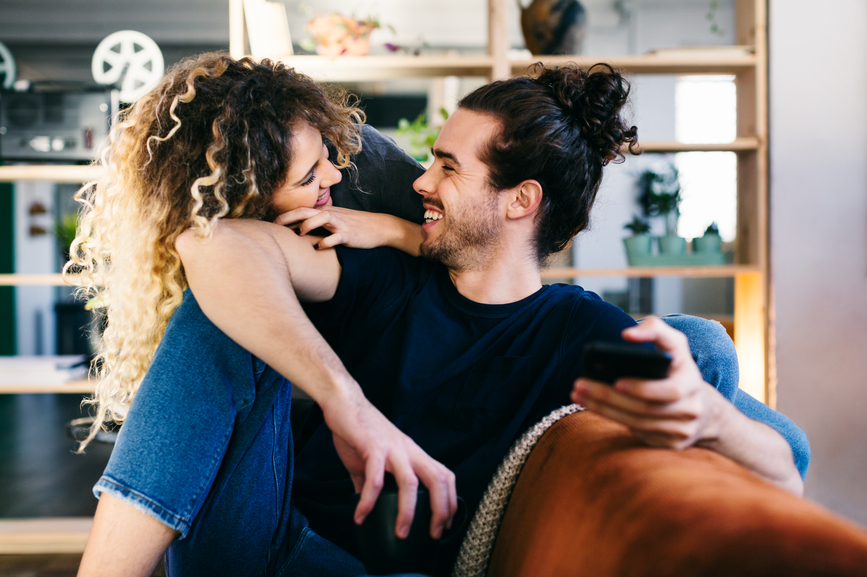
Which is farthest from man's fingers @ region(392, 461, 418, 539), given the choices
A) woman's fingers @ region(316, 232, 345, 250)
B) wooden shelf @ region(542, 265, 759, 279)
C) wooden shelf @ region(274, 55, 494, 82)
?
wooden shelf @ region(274, 55, 494, 82)

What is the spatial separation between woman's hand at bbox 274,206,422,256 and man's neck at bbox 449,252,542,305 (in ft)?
0.44

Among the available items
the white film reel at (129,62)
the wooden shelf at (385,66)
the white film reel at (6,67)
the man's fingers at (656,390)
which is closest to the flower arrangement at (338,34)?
the wooden shelf at (385,66)

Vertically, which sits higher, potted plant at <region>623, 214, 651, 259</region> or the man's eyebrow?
the man's eyebrow

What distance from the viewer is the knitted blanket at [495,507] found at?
87cm

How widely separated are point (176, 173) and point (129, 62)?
2037mm

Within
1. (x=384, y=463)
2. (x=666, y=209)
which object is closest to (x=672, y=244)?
(x=666, y=209)

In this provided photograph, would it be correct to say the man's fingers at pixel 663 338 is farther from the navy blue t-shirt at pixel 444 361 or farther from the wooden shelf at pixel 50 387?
the wooden shelf at pixel 50 387

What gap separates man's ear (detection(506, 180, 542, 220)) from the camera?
4.24ft

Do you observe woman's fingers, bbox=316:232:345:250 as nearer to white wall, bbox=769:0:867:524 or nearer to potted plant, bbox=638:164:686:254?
potted plant, bbox=638:164:686:254

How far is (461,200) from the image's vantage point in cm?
127

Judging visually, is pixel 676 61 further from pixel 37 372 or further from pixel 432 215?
pixel 37 372

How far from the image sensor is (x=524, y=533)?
734 mm

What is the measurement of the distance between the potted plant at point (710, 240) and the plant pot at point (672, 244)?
68 millimetres

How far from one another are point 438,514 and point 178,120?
85cm
